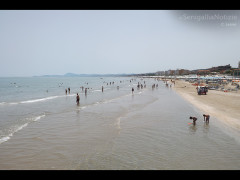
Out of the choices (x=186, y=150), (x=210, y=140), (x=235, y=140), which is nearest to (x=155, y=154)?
(x=186, y=150)

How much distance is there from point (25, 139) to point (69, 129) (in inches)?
112

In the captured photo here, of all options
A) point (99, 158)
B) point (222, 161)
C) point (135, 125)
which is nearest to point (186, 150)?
point (222, 161)

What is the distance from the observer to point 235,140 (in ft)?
32.8
